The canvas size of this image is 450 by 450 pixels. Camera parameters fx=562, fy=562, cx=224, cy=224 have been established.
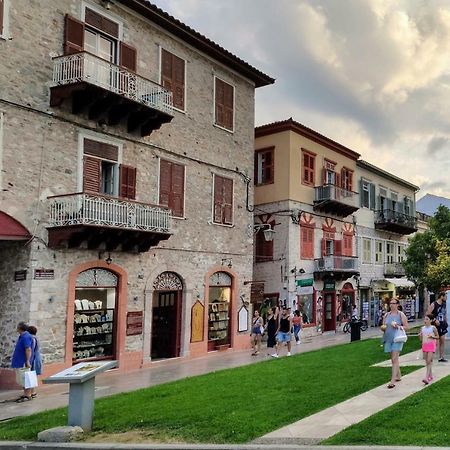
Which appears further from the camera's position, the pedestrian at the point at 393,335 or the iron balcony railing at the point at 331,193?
the iron balcony railing at the point at 331,193

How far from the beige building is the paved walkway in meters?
5.38

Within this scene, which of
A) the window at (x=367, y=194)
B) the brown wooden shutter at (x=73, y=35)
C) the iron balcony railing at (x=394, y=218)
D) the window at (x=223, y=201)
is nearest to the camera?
the brown wooden shutter at (x=73, y=35)

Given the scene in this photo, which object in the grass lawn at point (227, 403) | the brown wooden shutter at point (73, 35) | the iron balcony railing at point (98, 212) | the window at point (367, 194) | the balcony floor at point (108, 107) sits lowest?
the grass lawn at point (227, 403)

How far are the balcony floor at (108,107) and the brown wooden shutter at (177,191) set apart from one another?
1967mm

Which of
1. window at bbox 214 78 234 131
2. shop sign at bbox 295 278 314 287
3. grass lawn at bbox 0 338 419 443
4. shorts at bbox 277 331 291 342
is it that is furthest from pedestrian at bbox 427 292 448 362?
shop sign at bbox 295 278 314 287

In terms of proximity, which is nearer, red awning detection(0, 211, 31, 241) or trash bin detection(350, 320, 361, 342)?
red awning detection(0, 211, 31, 241)

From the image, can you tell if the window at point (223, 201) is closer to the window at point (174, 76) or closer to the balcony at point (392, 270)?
the window at point (174, 76)

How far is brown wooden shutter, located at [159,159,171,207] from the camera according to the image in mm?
19281

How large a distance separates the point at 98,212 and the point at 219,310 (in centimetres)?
833

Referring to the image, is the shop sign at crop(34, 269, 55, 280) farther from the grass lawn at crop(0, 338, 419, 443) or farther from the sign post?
the sign post

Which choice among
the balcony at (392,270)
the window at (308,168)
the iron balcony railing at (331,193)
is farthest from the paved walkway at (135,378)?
the balcony at (392,270)

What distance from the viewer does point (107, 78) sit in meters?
16.2

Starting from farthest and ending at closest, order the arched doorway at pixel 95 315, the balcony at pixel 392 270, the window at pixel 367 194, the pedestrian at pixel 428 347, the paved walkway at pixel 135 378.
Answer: the balcony at pixel 392 270 < the window at pixel 367 194 < the arched doorway at pixel 95 315 < the paved walkway at pixel 135 378 < the pedestrian at pixel 428 347

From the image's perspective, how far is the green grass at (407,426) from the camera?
707 centimetres
